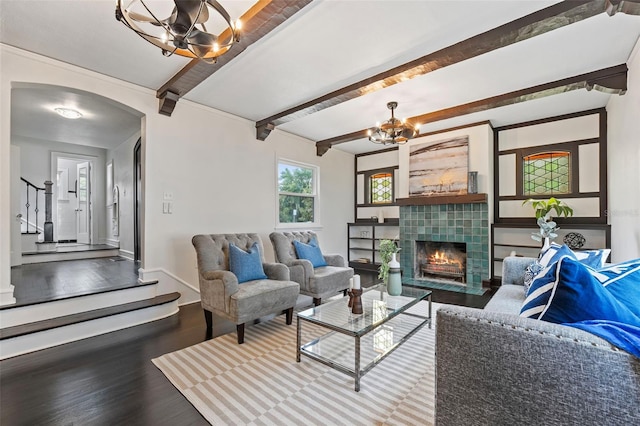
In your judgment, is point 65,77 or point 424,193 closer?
point 65,77

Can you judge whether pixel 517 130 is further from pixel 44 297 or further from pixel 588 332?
pixel 44 297

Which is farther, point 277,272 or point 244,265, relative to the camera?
point 277,272

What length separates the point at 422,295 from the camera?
2799mm

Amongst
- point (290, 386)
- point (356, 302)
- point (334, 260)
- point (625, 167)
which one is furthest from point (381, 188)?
point (290, 386)

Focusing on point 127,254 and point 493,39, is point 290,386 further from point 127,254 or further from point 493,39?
point 127,254

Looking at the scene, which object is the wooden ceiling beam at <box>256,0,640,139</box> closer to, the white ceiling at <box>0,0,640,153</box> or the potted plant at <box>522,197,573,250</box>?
the white ceiling at <box>0,0,640,153</box>

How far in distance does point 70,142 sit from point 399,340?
7.67 metres

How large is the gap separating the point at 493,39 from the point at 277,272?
9.94 ft

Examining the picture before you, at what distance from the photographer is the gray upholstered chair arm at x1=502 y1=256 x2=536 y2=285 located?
2.82 metres

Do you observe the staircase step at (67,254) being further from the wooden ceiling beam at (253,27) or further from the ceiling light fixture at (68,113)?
the wooden ceiling beam at (253,27)

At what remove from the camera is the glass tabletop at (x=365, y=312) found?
2.05 meters

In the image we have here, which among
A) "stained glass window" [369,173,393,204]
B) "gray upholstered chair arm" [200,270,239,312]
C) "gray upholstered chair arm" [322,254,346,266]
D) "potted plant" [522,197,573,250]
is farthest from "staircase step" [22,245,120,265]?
"potted plant" [522,197,573,250]

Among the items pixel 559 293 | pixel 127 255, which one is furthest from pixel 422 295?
pixel 127 255

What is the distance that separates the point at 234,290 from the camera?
2621mm
